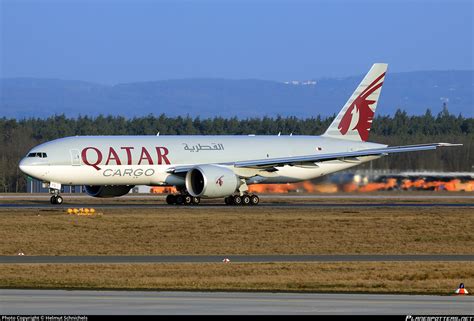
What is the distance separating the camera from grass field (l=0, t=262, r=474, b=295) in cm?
2561

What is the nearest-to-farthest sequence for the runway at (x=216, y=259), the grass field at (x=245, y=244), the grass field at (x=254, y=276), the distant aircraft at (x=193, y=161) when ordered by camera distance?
the grass field at (x=254, y=276), the grass field at (x=245, y=244), the runway at (x=216, y=259), the distant aircraft at (x=193, y=161)

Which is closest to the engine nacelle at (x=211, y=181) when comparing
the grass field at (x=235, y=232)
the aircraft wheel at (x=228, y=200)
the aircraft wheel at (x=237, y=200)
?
the aircraft wheel at (x=237, y=200)

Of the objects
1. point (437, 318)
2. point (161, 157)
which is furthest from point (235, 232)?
point (437, 318)

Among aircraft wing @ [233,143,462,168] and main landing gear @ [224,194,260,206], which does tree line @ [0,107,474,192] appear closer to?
aircraft wing @ [233,143,462,168]

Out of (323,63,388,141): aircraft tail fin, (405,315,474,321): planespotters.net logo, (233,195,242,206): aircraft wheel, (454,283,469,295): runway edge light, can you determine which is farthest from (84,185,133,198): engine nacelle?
(405,315,474,321): planespotters.net logo

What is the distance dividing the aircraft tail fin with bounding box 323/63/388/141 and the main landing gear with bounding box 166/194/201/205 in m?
11.5

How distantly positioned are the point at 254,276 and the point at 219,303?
265 inches

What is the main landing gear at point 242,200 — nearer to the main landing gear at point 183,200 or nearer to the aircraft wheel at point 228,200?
the aircraft wheel at point 228,200

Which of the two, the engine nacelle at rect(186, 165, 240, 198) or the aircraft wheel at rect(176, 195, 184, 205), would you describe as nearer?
the engine nacelle at rect(186, 165, 240, 198)

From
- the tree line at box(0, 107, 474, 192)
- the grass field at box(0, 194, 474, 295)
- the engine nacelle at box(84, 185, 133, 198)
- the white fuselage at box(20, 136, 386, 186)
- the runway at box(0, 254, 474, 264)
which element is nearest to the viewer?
the grass field at box(0, 194, 474, 295)

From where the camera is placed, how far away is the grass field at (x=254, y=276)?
25609 mm

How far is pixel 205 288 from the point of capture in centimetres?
2519

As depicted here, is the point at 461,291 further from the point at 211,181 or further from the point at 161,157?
the point at 161,157

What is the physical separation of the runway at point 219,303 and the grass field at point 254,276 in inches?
63.4
